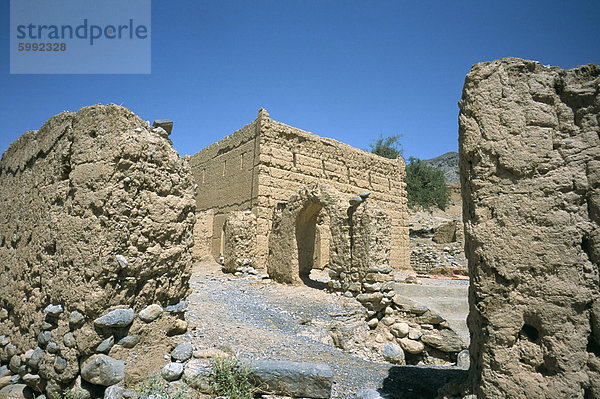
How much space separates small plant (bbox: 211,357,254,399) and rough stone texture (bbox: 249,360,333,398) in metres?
0.10

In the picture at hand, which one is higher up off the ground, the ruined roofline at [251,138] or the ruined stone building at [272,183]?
the ruined roofline at [251,138]

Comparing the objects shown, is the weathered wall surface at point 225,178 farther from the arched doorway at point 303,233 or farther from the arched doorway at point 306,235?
the arched doorway at point 306,235

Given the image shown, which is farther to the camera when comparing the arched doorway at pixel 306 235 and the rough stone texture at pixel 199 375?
the arched doorway at pixel 306 235

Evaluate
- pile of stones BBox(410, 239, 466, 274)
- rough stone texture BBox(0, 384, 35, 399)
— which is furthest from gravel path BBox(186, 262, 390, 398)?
pile of stones BBox(410, 239, 466, 274)

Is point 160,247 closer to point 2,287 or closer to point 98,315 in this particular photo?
point 98,315

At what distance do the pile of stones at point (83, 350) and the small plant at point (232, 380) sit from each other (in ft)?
2.93

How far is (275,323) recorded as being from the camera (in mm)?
6141

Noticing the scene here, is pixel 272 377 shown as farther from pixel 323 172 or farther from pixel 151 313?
pixel 323 172

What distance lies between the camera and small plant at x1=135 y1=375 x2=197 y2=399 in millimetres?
3266

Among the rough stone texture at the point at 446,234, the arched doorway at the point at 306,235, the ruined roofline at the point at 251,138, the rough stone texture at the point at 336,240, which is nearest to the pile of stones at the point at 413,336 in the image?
the rough stone texture at the point at 336,240

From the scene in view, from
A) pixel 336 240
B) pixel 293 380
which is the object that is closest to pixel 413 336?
A: pixel 336 240

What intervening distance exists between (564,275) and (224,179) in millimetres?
11673

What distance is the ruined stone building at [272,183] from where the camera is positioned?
11094 mm

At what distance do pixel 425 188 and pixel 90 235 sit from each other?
27105 millimetres
